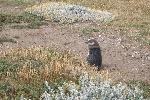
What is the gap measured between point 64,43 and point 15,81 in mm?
10360

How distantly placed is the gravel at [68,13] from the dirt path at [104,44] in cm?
156

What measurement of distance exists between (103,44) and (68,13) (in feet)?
23.6

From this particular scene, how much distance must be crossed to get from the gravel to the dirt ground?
145 centimetres

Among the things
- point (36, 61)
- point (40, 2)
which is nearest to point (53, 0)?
point (40, 2)

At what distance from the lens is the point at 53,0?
3897 cm

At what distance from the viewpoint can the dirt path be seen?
20250mm

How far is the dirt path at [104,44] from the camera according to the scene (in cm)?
2025

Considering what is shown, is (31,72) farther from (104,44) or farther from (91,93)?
(104,44)

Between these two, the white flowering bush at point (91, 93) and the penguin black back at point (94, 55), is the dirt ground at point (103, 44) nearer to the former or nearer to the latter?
the penguin black back at point (94, 55)

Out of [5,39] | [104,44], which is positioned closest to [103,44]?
[104,44]


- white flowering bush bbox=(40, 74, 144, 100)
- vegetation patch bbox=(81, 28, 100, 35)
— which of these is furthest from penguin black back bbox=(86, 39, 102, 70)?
vegetation patch bbox=(81, 28, 100, 35)

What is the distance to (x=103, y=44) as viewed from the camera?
24.8 metres

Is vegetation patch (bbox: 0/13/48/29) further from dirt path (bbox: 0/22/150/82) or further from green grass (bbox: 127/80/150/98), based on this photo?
green grass (bbox: 127/80/150/98)

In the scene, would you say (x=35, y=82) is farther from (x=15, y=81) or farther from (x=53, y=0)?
(x=53, y=0)
